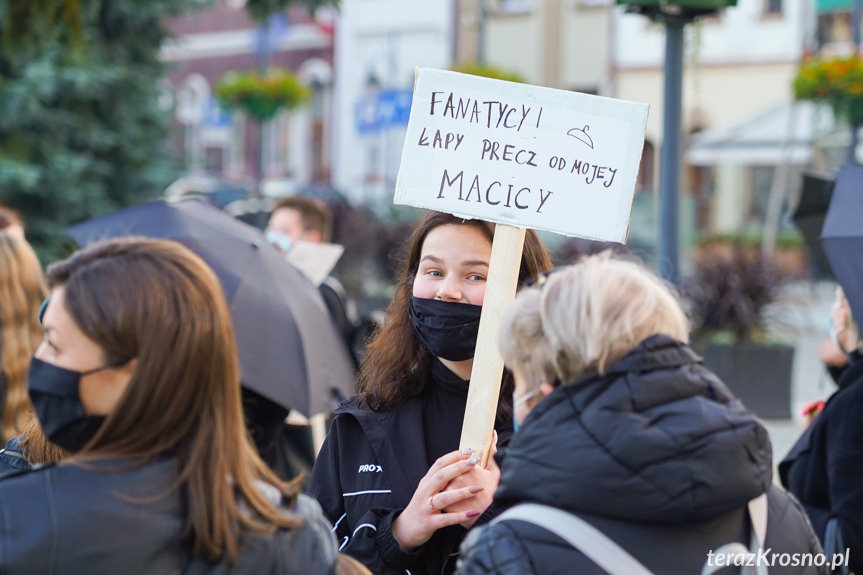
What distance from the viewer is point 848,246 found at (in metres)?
3.67

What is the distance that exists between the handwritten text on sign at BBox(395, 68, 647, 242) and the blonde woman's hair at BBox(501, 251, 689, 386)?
25.5 inches

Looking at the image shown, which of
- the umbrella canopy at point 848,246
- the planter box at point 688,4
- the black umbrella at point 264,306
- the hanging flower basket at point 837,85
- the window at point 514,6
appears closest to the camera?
the umbrella canopy at point 848,246

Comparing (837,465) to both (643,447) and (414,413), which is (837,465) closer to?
(414,413)

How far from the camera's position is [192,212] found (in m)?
4.98

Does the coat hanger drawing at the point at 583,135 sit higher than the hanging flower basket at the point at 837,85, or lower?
higher

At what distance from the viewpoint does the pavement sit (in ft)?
26.1

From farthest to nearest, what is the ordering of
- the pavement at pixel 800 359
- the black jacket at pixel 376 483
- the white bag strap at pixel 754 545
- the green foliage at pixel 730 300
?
1. the green foliage at pixel 730 300
2. the pavement at pixel 800 359
3. the black jacket at pixel 376 483
4. the white bag strap at pixel 754 545

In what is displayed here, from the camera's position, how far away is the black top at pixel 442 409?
9.62 feet

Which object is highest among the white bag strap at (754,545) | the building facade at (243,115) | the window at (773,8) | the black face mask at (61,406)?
the window at (773,8)

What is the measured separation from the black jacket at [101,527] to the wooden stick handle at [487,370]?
74cm

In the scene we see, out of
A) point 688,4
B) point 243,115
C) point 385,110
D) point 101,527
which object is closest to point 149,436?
point 101,527

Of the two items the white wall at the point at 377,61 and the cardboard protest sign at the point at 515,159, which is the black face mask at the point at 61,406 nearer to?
the cardboard protest sign at the point at 515,159

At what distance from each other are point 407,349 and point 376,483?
0.38 metres

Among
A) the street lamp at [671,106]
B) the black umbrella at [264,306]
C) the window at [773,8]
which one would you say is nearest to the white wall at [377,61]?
the window at [773,8]
